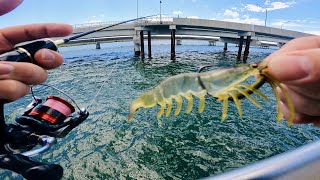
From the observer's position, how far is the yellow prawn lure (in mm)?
1463

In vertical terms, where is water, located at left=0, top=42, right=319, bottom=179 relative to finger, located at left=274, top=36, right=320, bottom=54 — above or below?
below

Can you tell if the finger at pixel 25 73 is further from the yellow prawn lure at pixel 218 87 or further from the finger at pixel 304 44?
the finger at pixel 304 44

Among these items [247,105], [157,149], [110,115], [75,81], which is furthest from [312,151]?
[75,81]

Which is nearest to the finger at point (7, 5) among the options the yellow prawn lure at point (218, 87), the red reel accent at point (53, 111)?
the yellow prawn lure at point (218, 87)

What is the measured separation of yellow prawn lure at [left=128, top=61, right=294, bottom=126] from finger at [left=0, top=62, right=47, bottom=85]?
4.43ft

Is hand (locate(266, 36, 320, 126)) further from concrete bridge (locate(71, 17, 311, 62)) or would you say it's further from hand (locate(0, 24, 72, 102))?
concrete bridge (locate(71, 17, 311, 62))

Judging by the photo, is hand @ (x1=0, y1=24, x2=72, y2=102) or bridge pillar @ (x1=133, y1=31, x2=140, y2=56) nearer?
hand @ (x1=0, y1=24, x2=72, y2=102)

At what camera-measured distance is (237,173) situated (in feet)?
4.08

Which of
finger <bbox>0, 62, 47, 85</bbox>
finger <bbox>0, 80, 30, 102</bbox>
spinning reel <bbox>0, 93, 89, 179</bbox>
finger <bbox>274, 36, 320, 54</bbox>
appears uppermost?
finger <bbox>274, 36, 320, 54</bbox>

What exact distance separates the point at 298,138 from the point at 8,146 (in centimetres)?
1038

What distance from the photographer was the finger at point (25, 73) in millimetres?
2301

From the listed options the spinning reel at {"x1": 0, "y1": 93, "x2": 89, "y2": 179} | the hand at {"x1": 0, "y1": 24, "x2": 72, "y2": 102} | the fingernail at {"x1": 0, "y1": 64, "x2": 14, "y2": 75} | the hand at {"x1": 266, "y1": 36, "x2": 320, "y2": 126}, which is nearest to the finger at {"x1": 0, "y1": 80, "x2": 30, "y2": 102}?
the hand at {"x1": 0, "y1": 24, "x2": 72, "y2": 102}

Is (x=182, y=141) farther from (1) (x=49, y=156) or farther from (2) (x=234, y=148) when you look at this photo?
(1) (x=49, y=156)

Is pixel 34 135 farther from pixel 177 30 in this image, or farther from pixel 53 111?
pixel 177 30
